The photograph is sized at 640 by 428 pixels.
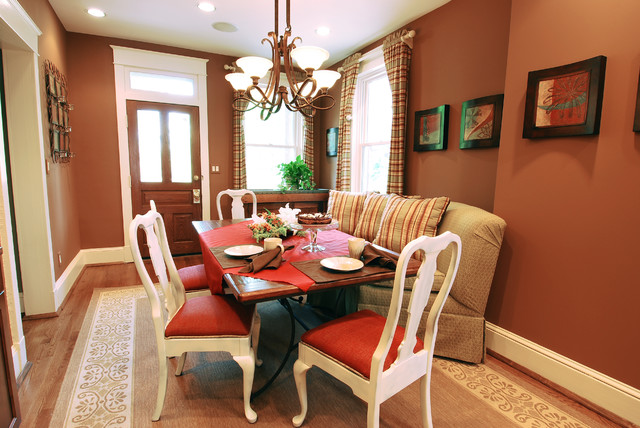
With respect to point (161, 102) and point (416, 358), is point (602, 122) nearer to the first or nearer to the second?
point (416, 358)

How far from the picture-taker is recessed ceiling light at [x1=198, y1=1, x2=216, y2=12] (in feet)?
10.6

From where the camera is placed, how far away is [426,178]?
3.44 metres

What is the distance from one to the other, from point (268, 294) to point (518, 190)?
1742 mm

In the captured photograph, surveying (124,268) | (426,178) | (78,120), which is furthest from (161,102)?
(426,178)

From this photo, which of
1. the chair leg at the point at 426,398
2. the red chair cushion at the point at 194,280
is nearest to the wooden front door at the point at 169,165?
the red chair cushion at the point at 194,280

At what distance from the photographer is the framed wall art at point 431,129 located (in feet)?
10.3

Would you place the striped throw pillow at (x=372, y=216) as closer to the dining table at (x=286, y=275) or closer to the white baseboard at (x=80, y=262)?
the dining table at (x=286, y=275)

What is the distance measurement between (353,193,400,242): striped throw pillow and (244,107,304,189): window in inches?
88.1

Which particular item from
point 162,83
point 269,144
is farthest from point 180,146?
point 269,144

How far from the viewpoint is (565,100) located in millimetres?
1915

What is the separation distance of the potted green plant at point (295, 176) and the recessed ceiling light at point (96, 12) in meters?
2.56

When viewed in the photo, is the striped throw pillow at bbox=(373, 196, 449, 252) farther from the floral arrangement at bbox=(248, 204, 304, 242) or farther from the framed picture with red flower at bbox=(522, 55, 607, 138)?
the floral arrangement at bbox=(248, 204, 304, 242)

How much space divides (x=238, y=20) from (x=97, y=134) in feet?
7.34

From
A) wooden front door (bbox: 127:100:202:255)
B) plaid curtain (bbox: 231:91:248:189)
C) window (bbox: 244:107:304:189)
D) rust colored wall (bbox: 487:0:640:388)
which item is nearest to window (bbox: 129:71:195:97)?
wooden front door (bbox: 127:100:202:255)
